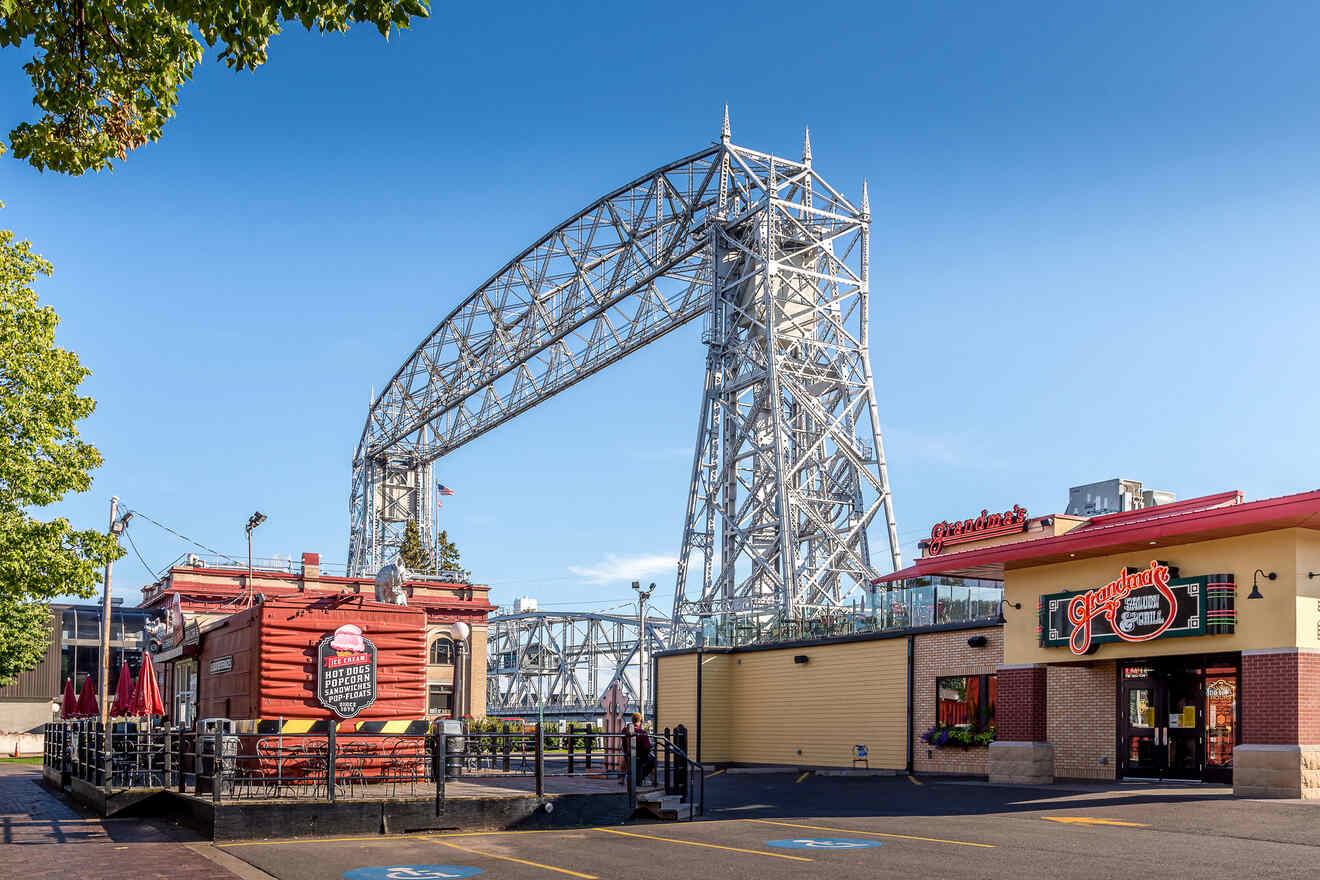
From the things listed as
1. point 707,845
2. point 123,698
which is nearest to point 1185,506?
point 707,845

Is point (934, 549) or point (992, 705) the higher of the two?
point (934, 549)

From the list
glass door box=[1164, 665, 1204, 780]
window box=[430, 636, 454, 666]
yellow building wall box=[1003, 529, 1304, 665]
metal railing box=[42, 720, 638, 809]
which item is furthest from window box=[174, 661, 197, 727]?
window box=[430, 636, 454, 666]

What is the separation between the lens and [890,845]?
55.5 feet

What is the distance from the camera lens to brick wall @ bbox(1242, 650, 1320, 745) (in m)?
22.5

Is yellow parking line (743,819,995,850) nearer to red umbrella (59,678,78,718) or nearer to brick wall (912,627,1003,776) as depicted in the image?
brick wall (912,627,1003,776)

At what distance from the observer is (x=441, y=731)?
19.6m

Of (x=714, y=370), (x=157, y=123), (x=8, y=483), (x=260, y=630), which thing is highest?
(x=714, y=370)

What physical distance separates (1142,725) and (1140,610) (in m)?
3.16

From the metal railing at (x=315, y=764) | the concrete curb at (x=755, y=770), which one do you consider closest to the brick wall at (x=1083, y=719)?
the concrete curb at (x=755, y=770)

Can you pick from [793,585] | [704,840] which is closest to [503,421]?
[793,585]

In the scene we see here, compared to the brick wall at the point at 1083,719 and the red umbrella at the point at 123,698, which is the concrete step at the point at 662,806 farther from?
the red umbrella at the point at 123,698

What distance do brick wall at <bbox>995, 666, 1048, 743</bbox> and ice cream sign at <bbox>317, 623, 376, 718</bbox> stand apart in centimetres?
1426

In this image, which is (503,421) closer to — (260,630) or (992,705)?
(992,705)

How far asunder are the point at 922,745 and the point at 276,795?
18.2 m
